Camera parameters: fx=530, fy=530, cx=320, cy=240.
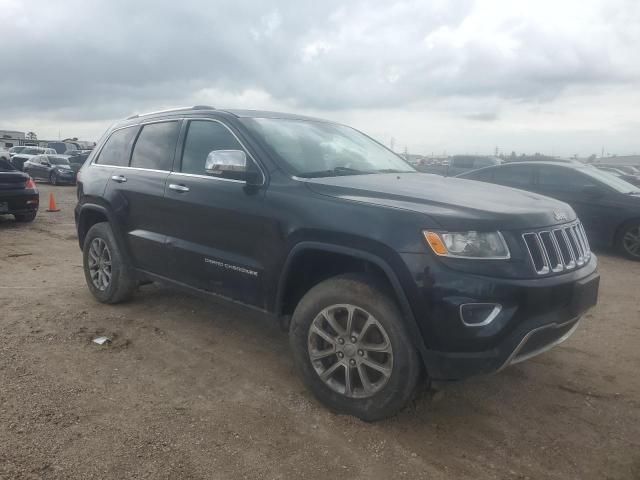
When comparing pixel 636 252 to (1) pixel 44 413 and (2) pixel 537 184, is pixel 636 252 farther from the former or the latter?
(1) pixel 44 413

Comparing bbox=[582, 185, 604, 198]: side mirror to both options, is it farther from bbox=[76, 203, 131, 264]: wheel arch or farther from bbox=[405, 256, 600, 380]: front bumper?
bbox=[76, 203, 131, 264]: wheel arch

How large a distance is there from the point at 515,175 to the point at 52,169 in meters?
19.8

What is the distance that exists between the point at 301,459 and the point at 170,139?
2849mm

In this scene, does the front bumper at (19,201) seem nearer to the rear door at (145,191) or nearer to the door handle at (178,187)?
the rear door at (145,191)

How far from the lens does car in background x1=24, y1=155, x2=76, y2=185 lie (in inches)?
880

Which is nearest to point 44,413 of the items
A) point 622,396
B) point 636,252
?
point 622,396

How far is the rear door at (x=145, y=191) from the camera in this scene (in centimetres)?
436

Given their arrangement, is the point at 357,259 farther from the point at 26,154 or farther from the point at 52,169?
the point at 26,154

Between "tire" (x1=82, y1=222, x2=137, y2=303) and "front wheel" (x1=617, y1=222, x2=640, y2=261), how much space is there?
7.17 meters

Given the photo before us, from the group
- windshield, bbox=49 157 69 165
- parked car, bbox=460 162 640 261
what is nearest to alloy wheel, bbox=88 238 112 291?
parked car, bbox=460 162 640 261

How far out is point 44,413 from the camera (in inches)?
123

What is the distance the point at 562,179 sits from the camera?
8.86 metres

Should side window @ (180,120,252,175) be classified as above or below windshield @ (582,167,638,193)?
above

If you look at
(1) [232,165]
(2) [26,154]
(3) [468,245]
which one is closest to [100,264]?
(1) [232,165]
